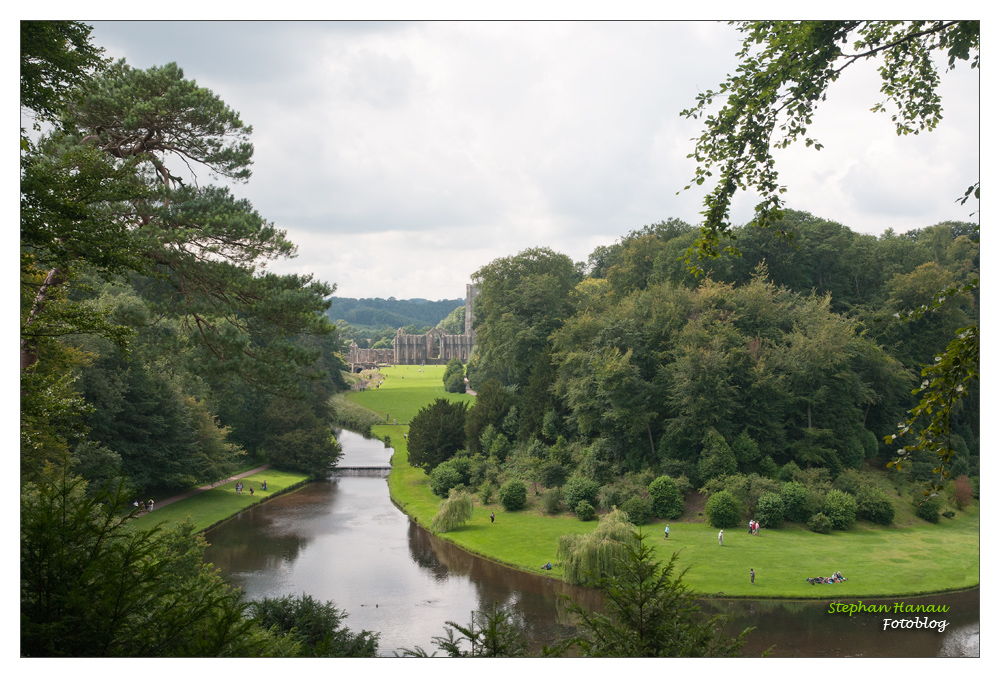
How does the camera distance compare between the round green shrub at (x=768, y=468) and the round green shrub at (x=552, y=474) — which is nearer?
the round green shrub at (x=768, y=468)

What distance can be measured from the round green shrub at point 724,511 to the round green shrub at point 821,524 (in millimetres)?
2252

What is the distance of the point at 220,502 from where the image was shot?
2547 cm

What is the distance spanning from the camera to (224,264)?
1123 cm

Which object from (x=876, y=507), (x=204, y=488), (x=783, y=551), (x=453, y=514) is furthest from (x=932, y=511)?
(x=204, y=488)

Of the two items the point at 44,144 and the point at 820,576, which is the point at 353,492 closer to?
the point at 820,576

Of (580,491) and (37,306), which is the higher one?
(37,306)

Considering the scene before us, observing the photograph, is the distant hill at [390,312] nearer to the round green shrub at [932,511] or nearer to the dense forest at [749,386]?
the dense forest at [749,386]

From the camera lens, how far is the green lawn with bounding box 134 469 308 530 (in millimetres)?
22011

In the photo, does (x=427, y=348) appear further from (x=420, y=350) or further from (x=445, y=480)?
(x=445, y=480)

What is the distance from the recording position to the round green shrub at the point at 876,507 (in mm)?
21641

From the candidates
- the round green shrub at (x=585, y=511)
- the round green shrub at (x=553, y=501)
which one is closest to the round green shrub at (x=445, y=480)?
the round green shrub at (x=553, y=501)

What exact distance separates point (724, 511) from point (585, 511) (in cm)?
466

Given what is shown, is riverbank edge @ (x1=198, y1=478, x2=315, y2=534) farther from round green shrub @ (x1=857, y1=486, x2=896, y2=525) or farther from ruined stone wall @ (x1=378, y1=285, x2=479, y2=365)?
ruined stone wall @ (x1=378, y1=285, x2=479, y2=365)
